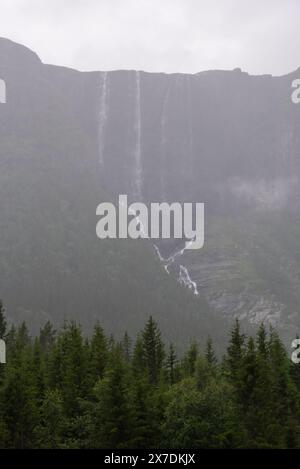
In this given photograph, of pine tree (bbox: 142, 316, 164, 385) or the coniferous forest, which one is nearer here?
the coniferous forest

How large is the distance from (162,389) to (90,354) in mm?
14695

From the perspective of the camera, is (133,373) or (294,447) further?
(133,373)

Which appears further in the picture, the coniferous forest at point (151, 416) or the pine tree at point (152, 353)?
the pine tree at point (152, 353)

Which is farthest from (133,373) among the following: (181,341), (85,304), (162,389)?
(85,304)

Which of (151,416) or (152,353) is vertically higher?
(152,353)

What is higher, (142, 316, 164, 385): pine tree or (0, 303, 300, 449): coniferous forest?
(142, 316, 164, 385): pine tree

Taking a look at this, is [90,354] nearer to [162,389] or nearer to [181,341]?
[162,389]

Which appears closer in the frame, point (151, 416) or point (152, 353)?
point (151, 416)

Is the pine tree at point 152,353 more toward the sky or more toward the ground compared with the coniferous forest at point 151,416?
more toward the sky

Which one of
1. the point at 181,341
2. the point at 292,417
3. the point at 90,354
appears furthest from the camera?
the point at 181,341
